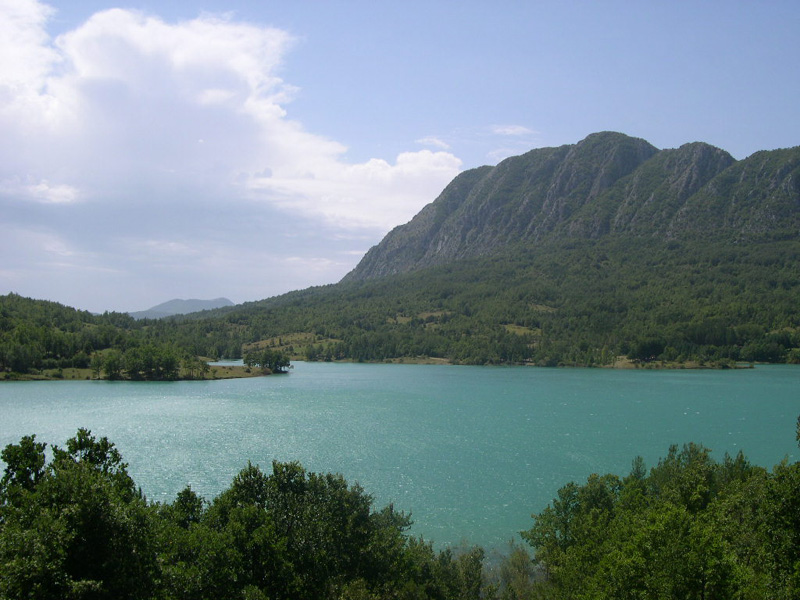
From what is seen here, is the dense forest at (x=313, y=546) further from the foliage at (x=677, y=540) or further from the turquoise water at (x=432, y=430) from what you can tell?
the turquoise water at (x=432, y=430)

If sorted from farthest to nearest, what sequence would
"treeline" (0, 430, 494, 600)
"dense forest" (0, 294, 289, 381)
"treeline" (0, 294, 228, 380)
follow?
"treeline" (0, 294, 228, 380)
"dense forest" (0, 294, 289, 381)
"treeline" (0, 430, 494, 600)

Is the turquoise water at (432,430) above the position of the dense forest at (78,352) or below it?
below

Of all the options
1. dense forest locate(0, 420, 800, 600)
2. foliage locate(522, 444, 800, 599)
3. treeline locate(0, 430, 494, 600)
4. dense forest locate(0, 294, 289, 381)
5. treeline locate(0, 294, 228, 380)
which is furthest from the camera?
treeline locate(0, 294, 228, 380)

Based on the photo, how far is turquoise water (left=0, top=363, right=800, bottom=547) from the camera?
159 ft

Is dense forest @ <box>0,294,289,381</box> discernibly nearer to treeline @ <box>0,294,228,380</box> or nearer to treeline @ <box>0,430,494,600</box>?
treeline @ <box>0,294,228,380</box>

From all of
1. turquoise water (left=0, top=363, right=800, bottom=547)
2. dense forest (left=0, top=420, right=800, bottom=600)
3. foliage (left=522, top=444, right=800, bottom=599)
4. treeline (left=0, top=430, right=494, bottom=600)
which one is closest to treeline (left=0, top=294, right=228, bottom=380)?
turquoise water (left=0, top=363, right=800, bottom=547)

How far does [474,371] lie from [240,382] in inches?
3084

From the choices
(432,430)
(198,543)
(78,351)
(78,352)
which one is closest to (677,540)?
(198,543)

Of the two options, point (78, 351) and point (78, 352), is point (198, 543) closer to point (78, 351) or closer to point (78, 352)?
point (78, 352)

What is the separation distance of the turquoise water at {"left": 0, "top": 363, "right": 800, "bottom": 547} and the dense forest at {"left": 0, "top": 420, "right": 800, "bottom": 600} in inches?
462

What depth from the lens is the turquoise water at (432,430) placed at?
48344 millimetres

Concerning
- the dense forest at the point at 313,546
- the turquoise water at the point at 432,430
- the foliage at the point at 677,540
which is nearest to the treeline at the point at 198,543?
the dense forest at the point at 313,546

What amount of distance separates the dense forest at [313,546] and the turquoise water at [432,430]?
11.7 meters

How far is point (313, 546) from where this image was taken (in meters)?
23.0
